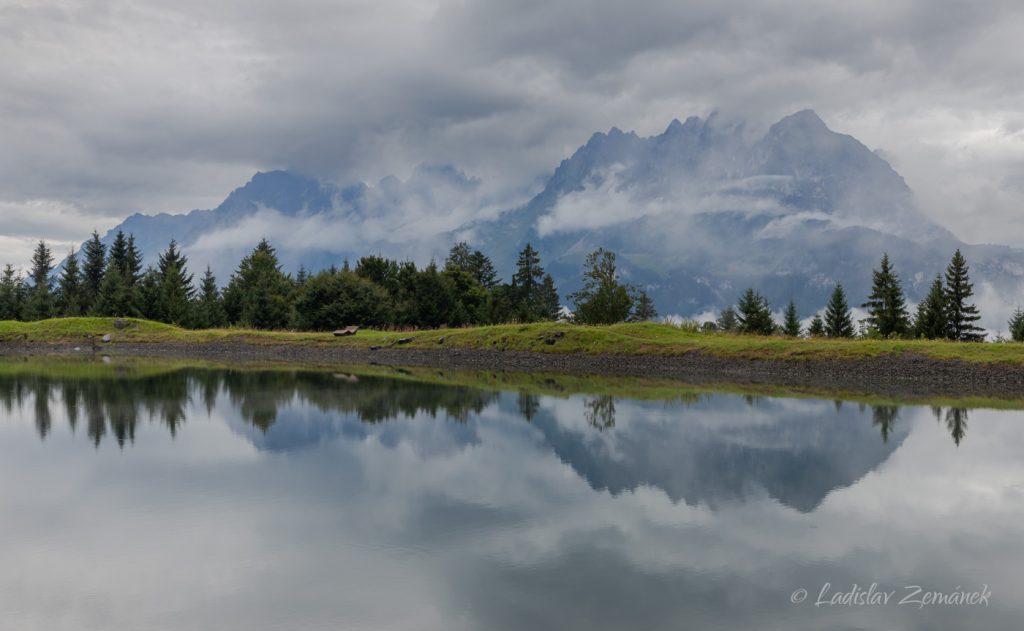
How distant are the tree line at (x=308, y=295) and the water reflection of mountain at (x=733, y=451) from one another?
45.1m

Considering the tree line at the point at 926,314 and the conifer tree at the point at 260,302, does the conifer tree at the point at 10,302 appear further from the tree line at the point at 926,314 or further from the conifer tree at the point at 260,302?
the tree line at the point at 926,314

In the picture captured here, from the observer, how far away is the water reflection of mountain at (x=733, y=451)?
17172 millimetres

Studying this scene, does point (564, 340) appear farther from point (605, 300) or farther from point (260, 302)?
point (260, 302)

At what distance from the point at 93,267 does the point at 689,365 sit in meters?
95.6

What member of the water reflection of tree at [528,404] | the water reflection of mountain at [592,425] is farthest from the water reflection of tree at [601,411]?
the water reflection of tree at [528,404]

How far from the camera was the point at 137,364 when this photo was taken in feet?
192

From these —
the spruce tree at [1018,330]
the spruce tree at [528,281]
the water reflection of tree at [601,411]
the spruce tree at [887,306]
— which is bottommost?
the water reflection of tree at [601,411]

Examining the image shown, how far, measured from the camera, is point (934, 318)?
80625 millimetres

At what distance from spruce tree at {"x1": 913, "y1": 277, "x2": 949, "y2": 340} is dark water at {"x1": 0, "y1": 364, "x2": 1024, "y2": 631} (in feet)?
191

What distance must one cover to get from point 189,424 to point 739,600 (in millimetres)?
21103

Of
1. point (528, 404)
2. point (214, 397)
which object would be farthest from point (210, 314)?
point (528, 404)

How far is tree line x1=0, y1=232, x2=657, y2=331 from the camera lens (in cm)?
7650

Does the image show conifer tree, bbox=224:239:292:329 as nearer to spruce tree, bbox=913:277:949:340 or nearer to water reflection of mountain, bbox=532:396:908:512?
water reflection of mountain, bbox=532:396:908:512

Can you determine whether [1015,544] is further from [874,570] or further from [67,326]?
[67,326]
